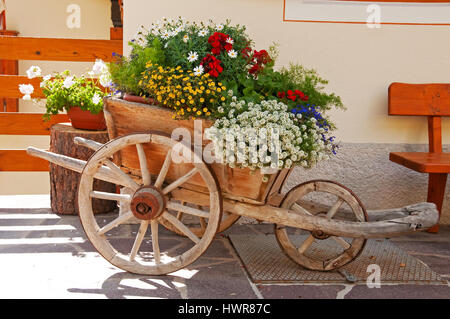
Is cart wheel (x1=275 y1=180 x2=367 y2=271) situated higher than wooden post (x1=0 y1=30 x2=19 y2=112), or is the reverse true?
wooden post (x1=0 y1=30 x2=19 y2=112)

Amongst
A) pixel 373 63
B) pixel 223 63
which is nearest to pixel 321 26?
pixel 373 63

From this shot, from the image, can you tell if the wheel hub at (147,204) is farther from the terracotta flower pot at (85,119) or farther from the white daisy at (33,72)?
the white daisy at (33,72)

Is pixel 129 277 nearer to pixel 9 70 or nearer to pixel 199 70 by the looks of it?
pixel 199 70

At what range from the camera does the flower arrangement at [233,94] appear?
96.8 inches

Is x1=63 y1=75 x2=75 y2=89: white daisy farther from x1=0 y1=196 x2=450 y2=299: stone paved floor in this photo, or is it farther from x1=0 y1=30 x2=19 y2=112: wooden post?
x1=0 y1=30 x2=19 y2=112: wooden post

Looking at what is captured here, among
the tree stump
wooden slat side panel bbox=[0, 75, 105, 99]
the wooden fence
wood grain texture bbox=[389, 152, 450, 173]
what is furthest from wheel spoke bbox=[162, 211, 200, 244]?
wooden slat side panel bbox=[0, 75, 105, 99]

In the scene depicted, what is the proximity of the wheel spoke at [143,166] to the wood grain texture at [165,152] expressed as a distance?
11 centimetres

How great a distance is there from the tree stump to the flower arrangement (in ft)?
3.40

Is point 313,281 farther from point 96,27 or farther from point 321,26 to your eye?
point 96,27

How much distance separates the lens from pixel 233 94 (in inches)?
107

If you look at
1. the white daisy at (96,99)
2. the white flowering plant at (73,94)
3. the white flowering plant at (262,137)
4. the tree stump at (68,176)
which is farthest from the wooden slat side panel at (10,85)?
the white flowering plant at (262,137)

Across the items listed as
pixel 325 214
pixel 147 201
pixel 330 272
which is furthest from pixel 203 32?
pixel 330 272

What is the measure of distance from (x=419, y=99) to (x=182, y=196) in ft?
7.23

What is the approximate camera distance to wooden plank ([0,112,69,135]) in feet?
14.9
